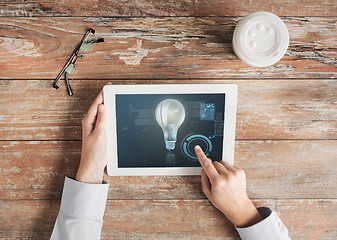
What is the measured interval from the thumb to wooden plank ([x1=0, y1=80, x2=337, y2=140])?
0.20 feet

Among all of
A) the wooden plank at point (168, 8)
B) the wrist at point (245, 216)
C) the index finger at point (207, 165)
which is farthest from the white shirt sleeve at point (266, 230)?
the wooden plank at point (168, 8)

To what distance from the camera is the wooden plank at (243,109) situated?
0.70 metres

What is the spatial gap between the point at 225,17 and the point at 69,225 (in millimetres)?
686

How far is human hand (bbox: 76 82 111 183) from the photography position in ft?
2.19

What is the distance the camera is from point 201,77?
690 mm

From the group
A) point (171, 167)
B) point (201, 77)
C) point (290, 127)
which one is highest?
point (201, 77)

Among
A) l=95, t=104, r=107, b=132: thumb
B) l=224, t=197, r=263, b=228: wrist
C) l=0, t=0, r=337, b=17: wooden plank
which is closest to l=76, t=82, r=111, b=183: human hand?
l=95, t=104, r=107, b=132: thumb

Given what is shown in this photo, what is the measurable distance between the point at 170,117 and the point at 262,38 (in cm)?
30

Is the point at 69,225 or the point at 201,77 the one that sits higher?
the point at 201,77

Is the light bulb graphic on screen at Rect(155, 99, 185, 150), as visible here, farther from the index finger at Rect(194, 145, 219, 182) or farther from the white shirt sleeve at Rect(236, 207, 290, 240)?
the white shirt sleeve at Rect(236, 207, 290, 240)

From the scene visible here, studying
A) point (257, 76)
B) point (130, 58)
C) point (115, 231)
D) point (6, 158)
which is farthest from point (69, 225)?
point (257, 76)

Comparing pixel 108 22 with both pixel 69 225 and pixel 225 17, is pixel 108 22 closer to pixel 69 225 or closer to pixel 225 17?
pixel 225 17

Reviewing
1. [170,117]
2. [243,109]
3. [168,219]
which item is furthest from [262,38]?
[168,219]

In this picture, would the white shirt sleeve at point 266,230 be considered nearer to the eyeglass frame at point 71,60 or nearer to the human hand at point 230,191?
the human hand at point 230,191
